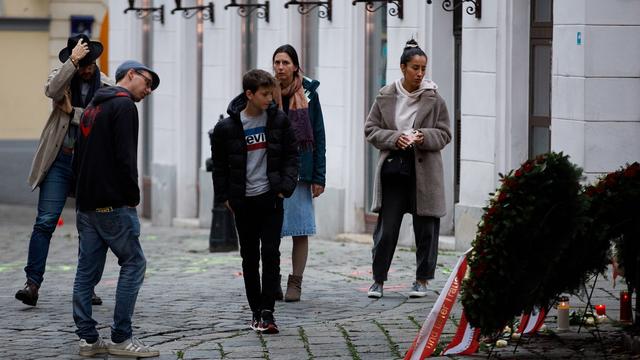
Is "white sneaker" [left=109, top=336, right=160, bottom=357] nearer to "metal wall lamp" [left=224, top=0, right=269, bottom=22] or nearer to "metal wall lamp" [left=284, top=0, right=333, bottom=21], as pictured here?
"metal wall lamp" [left=284, top=0, right=333, bottom=21]

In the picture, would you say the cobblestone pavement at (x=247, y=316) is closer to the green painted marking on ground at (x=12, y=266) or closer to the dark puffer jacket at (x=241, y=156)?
the green painted marking on ground at (x=12, y=266)

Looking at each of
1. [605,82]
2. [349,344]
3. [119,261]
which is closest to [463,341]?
[349,344]

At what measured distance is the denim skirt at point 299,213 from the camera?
36.5 feet

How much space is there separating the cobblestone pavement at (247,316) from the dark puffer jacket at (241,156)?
2.84 ft

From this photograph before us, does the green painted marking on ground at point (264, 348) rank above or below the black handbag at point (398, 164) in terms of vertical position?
below

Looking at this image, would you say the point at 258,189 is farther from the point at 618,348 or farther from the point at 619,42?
the point at 619,42

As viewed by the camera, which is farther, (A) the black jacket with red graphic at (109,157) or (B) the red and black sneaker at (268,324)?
(B) the red and black sneaker at (268,324)

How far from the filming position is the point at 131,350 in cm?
888

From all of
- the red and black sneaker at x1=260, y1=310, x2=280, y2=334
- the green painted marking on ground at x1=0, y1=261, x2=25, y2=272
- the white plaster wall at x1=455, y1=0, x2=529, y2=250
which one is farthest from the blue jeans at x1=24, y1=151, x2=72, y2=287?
the white plaster wall at x1=455, y1=0, x2=529, y2=250

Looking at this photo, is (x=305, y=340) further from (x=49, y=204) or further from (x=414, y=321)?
(x=49, y=204)

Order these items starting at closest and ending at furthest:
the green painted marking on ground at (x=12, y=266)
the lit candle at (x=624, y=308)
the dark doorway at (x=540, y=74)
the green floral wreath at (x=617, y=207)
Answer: the green floral wreath at (x=617, y=207), the lit candle at (x=624, y=308), the dark doorway at (x=540, y=74), the green painted marking on ground at (x=12, y=266)

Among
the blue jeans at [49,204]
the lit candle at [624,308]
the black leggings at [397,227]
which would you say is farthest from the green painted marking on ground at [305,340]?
the blue jeans at [49,204]

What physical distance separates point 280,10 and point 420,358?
11127 millimetres

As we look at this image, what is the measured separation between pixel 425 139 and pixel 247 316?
172 cm
